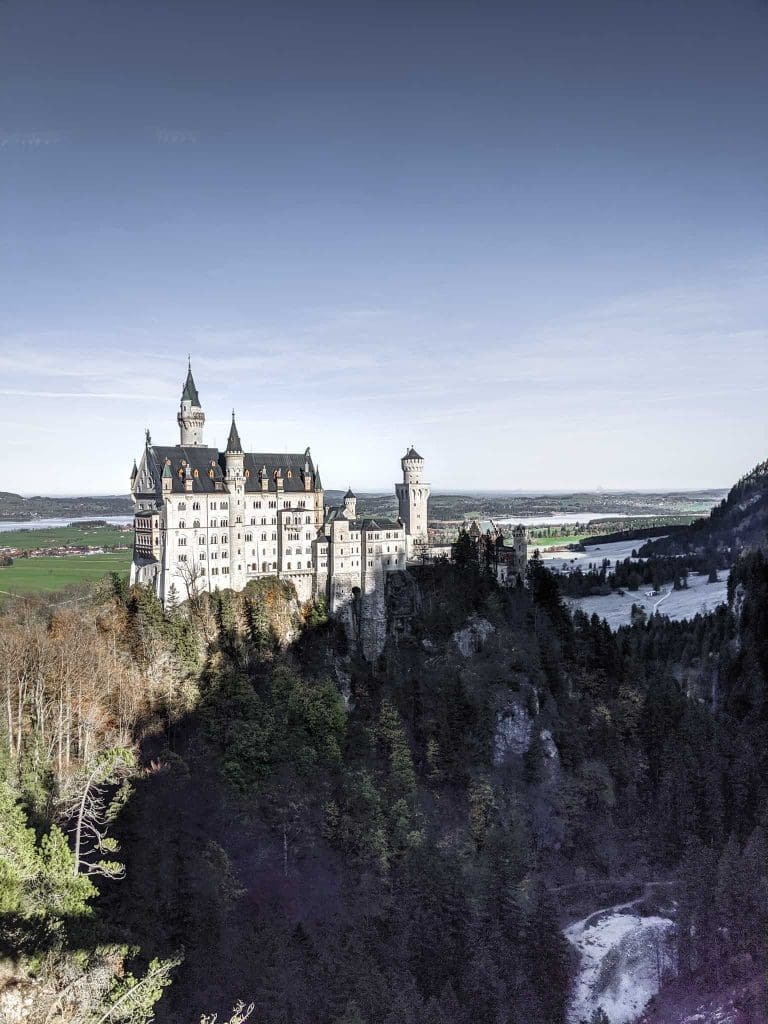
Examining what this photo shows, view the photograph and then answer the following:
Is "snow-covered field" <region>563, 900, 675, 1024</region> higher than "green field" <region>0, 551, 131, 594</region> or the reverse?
the reverse

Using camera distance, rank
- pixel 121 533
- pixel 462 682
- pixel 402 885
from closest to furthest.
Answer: pixel 402 885, pixel 462 682, pixel 121 533

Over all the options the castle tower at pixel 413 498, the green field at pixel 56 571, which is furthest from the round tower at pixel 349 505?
the green field at pixel 56 571

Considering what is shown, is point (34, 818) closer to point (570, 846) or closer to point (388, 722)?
point (388, 722)

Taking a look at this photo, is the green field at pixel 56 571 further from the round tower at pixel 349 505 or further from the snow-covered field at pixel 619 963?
the snow-covered field at pixel 619 963

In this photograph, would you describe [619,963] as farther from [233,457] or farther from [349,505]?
[233,457]

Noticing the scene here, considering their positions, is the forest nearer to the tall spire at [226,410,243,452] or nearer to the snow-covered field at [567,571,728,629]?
the tall spire at [226,410,243,452]

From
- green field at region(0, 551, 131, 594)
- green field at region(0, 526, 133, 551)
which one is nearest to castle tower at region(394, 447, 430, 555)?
green field at region(0, 551, 131, 594)

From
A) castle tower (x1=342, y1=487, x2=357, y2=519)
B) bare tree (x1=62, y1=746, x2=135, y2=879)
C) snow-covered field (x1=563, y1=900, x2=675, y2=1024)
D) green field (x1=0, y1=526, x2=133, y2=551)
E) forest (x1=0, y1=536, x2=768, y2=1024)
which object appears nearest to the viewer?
bare tree (x1=62, y1=746, x2=135, y2=879)

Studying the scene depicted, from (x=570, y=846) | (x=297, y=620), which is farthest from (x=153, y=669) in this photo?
(x=570, y=846)
